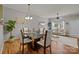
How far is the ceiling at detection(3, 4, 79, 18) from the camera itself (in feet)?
6.14

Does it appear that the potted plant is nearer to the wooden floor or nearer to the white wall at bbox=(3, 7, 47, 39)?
the white wall at bbox=(3, 7, 47, 39)

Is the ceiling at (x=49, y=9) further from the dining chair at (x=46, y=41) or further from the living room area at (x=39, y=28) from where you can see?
the dining chair at (x=46, y=41)

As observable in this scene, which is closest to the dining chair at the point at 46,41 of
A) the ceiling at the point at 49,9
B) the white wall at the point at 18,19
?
the white wall at the point at 18,19

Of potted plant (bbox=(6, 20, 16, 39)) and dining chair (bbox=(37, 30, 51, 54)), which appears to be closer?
potted plant (bbox=(6, 20, 16, 39))

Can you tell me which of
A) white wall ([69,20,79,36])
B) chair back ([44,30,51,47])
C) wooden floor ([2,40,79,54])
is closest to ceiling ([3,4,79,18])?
white wall ([69,20,79,36])

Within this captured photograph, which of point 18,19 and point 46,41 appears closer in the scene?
point 18,19

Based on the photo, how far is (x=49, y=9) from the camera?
192cm

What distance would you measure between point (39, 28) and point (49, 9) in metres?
0.42

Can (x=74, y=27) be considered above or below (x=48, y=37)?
above

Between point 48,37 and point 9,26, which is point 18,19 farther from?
point 48,37

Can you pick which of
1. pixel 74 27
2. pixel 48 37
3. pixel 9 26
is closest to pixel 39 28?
pixel 48 37
